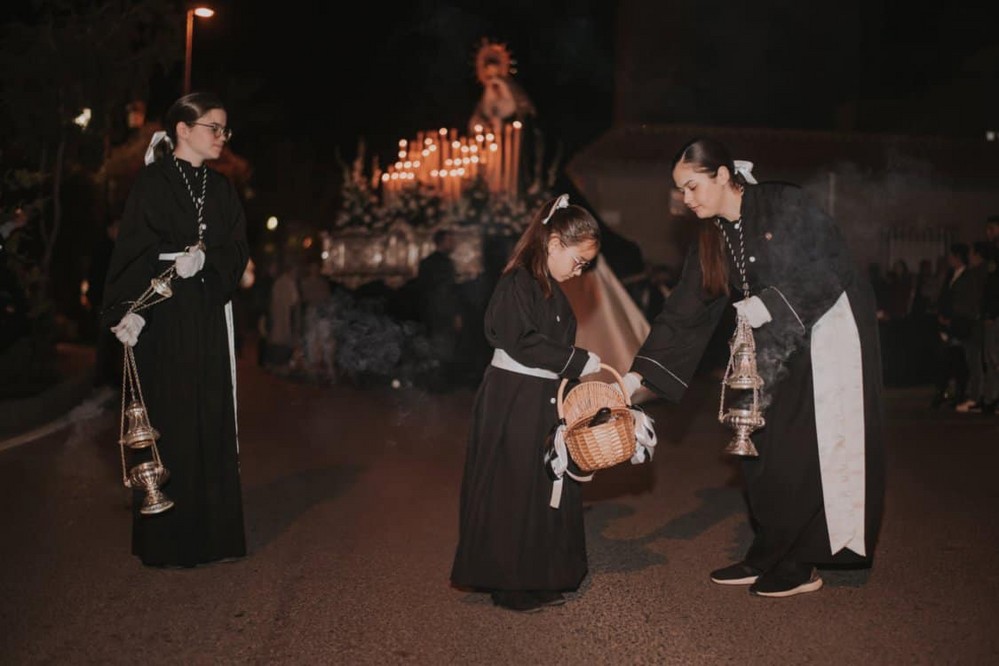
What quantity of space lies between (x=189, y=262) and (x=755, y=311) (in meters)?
2.61

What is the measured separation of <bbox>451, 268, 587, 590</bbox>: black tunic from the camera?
4.84m

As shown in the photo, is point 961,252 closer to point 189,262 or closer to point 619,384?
point 619,384

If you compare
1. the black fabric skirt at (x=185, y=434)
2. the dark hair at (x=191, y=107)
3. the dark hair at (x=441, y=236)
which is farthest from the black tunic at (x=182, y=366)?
the dark hair at (x=441, y=236)

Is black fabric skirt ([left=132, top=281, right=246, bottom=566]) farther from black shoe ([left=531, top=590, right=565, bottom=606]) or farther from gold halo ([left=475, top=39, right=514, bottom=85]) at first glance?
gold halo ([left=475, top=39, right=514, bottom=85])

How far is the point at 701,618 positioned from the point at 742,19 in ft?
68.6

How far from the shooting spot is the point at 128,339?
5.32 metres

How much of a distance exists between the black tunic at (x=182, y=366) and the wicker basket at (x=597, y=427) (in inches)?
72.0

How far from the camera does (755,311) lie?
4.93 meters

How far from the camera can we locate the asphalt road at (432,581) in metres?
4.37

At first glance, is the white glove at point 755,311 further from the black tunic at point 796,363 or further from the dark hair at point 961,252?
the dark hair at point 961,252

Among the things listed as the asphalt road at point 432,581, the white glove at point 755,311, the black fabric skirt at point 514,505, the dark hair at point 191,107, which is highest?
the dark hair at point 191,107

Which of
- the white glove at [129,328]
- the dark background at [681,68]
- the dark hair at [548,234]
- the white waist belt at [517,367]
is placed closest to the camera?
the dark hair at [548,234]

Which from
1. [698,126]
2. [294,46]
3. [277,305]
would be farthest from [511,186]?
[294,46]

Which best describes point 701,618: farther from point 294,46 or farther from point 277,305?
point 294,46
